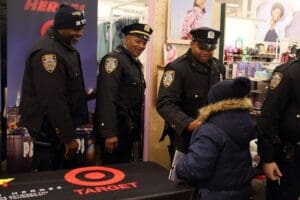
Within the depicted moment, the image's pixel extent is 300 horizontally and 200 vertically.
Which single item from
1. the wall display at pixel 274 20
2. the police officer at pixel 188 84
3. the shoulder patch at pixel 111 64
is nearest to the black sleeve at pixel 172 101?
the police officer at pixel 188 84

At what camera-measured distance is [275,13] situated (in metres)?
10.1

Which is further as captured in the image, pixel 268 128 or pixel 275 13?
pixel 275 13

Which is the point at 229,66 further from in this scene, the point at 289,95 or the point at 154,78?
the point at 289,95

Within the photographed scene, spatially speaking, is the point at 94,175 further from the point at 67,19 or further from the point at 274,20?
the point at 274,20

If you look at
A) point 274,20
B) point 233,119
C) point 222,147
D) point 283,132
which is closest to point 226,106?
point 233,119

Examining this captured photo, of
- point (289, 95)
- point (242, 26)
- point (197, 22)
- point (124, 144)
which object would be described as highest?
point (242, 26)

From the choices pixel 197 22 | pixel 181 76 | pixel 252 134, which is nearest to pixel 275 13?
pixel 197 22

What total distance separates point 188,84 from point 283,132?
0.76 m

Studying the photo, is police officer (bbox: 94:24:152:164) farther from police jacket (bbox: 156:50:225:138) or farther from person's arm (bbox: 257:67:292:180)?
person's arm (bbox: 257:67:292:180)

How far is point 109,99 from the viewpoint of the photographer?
288cm

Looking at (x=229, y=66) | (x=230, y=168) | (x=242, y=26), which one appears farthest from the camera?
(x=242, y=26)

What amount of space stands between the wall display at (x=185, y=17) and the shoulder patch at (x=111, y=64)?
93 centimetres

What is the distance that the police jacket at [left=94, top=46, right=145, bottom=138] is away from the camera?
2.88 metres

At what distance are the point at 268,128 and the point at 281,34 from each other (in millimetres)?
8455
